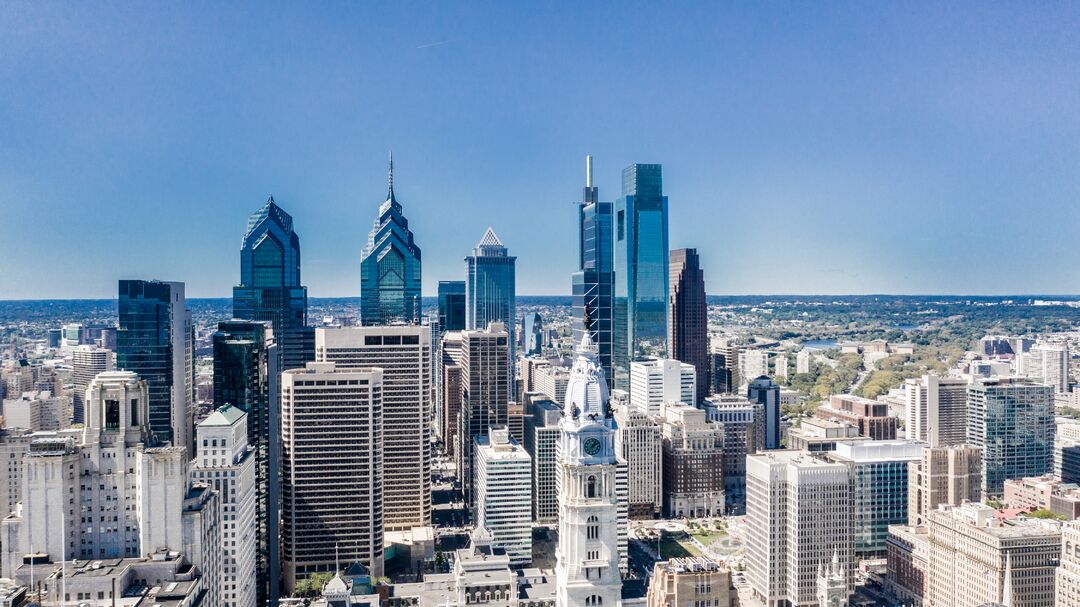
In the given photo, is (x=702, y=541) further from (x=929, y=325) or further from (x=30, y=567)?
(x=929, y=325)

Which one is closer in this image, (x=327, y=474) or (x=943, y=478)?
(x=327, y=474)

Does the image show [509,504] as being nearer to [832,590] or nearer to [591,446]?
[832,590]

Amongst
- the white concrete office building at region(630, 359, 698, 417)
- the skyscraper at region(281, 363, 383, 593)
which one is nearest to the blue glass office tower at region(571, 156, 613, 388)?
the white concrete office building at region(630, 359, 698, 417)

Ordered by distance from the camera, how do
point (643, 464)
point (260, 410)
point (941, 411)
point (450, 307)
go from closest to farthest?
point (260, 410), point (643, 464), point (941, 411), point (450, 307)

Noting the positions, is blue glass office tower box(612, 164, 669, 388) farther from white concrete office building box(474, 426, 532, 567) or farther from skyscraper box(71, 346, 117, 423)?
skyscraper box(71, 346, 117, 423)

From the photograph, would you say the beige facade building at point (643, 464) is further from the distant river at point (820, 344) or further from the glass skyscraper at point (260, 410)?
the distant river at point (820, 344)

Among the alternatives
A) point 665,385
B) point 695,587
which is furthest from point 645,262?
point 695,587
